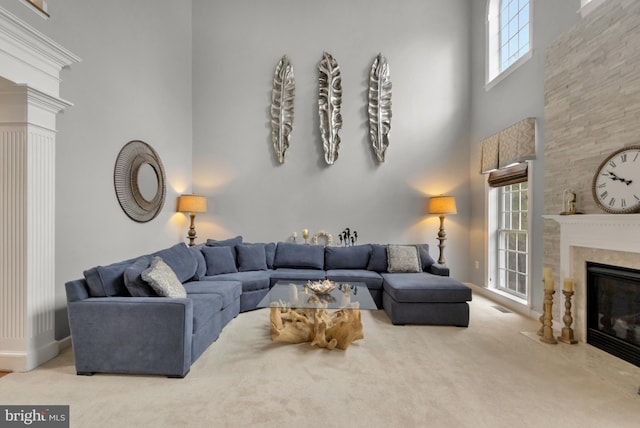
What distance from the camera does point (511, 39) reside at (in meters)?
4.70

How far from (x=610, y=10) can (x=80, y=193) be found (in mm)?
5010

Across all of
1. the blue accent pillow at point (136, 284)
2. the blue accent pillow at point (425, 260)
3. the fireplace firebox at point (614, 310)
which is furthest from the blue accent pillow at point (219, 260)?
the fireplace firebox at point (614, 310)

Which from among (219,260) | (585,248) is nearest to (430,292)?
(585,248)

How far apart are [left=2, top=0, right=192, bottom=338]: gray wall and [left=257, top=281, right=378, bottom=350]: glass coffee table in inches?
72.5

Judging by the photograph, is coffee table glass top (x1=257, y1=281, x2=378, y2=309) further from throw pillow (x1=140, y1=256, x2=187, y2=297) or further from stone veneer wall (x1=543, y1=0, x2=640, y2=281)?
stone veneer wall (x1=543, y1=0, x2=640, y2=281)

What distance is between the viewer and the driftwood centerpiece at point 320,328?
301cm

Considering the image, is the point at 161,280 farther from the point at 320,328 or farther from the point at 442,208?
the point at 442,208

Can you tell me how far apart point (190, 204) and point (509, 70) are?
4.75 m

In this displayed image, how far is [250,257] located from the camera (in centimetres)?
477

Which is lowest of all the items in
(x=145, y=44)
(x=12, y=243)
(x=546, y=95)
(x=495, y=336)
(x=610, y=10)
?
A: (x=495, y=336)

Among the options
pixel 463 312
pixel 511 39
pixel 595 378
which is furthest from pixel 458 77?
pixel 595 378

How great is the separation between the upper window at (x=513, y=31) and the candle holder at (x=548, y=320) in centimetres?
304

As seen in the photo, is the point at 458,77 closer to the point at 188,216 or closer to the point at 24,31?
the point at 188,216

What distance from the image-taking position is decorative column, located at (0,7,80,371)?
8.46ft
